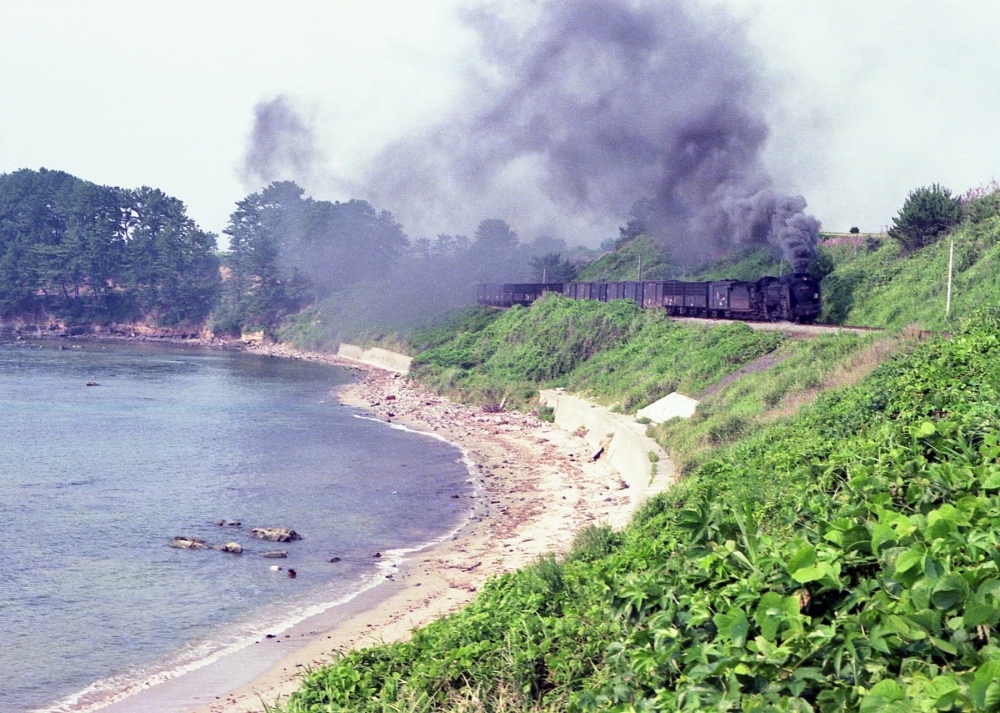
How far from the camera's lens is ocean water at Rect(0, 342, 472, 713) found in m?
15.2

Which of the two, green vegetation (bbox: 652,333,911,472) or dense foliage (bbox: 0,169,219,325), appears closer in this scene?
green vegetation (bbox: 652,333,911,472)

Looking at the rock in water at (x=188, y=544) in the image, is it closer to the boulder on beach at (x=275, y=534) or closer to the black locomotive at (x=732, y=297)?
the boulder on beach at (x=275, y=534)

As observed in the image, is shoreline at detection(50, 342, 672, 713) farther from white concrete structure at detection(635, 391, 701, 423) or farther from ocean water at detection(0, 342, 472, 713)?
white concrete structure at detection(635, 391, 701, 423)

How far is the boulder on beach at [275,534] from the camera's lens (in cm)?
2169

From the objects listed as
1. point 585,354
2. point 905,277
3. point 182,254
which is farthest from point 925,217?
point 182,254

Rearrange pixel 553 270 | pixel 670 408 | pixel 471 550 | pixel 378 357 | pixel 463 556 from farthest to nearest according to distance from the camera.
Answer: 1. pixel 553 270
2. pixel 378 357
3. pixel 670 408
4. pixel 471 550
5. pixel 463 556

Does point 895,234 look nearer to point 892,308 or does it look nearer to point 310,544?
point 892,308

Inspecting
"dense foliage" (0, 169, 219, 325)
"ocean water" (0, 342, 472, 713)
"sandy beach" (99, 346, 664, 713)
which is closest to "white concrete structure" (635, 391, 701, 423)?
"sandy beach" (99, 346, 664, 713)

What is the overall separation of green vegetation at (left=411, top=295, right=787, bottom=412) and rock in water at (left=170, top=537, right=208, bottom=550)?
1743cm

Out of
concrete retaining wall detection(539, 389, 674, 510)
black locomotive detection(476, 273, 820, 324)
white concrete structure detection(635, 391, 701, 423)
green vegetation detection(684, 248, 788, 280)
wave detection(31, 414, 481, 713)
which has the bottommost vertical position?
wave detection(31, 414, 481, 713)

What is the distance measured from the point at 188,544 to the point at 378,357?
6146cm

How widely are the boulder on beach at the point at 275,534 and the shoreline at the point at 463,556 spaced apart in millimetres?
3073

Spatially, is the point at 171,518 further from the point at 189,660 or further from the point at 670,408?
the point at 670,408

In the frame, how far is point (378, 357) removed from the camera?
82.1 meters
